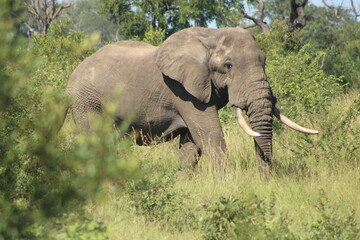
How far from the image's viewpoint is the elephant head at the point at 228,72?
7277 millimetres

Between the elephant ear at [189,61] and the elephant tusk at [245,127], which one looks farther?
the elephant ear at [189,61]

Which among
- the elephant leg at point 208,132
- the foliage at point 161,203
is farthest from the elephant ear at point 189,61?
the foliage at point 161,203

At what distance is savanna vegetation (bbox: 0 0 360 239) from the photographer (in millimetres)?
3115

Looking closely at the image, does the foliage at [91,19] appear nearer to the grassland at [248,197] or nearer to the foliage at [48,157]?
Result: the grassland at [248,197]

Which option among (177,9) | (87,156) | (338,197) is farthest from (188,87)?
(177,9)

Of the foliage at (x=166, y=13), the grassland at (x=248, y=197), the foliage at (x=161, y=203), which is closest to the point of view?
the grassland at (x=248, y=197)

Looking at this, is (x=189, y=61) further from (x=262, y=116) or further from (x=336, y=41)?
(x=336, y=41)

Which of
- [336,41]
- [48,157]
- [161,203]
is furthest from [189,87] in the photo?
[336,41]

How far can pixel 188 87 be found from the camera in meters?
7.80

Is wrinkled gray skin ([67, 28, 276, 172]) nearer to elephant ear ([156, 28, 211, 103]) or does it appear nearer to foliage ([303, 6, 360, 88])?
elephant ear ([156, 28, 211, 103])

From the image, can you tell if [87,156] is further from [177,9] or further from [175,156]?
[177,9]

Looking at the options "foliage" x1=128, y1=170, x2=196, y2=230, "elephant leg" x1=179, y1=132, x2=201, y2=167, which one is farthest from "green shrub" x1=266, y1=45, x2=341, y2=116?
"foliage" x1=128, y1=170, x2=196, y2=230

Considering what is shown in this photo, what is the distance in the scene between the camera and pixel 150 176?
629 cm

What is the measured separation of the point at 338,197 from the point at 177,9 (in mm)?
25302
